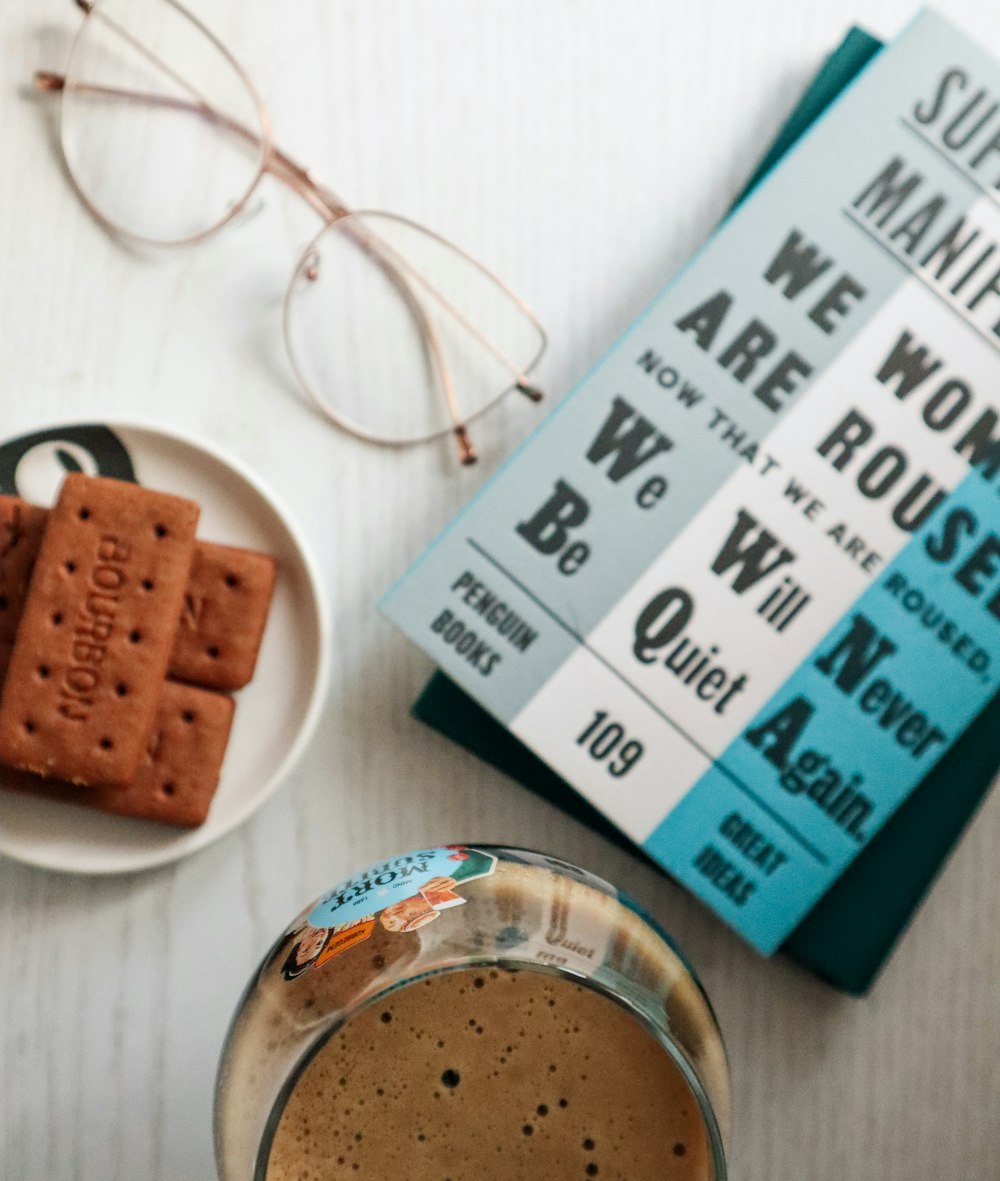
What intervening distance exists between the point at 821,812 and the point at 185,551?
0.35 metres

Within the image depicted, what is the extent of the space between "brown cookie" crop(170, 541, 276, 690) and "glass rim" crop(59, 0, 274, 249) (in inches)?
6.9

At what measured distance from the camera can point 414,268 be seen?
63 cm

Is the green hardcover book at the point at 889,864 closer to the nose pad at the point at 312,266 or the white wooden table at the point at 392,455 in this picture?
the white wooden table at the point at 392,455

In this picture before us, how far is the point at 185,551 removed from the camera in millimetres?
580

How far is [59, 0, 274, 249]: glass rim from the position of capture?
0.62m

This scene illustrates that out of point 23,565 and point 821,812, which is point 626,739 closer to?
point 821,812

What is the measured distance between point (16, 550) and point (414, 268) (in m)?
0.26

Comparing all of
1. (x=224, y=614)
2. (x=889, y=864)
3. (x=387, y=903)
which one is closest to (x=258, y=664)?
(x=224, y=614)

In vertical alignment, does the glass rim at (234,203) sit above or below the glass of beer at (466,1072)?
above

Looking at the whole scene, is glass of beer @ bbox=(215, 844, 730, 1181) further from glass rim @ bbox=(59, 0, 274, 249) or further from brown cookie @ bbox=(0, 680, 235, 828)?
glass rim @ bbox=(59, 0, 274, 249)

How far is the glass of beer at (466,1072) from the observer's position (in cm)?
44

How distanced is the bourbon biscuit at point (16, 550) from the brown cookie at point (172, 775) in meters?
0.08

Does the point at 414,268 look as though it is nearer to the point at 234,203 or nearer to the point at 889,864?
the point at 234,203

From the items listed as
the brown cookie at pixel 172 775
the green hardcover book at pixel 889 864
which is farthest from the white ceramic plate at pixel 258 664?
the green hardcover book at pixel 889 864
